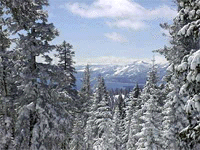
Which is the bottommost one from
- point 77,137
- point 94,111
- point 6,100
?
point 77,137

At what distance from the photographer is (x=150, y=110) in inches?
923

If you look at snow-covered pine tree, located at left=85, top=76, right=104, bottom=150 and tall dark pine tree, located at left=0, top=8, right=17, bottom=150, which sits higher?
tall dark pine tree, located at left=0, top=8, right=17, bottom=150

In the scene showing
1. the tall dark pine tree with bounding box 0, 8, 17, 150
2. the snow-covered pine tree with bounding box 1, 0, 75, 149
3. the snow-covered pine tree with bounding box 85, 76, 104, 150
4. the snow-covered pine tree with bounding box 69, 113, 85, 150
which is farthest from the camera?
the snow-covered pine tree with bounding box 85, 76, 104, 150

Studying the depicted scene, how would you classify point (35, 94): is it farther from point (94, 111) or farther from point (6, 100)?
point (94, 111)

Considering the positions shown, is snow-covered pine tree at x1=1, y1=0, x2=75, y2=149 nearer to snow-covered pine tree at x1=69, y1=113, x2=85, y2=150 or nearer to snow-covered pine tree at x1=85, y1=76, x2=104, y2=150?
snow-covered pine tree at x1=69, y1=113, x2=85, y2=150

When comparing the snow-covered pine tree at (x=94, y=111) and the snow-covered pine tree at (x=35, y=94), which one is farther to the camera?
the snow-covered pine tree at (x=94, y=111)

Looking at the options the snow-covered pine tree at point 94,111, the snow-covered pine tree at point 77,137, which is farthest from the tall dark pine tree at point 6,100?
the snow-covered pine tree at point 94,111

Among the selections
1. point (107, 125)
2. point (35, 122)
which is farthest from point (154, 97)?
point (35, 122)

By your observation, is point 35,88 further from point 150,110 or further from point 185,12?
point 150,110

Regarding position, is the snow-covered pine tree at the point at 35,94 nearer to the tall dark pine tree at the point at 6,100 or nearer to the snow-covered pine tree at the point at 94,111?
the tall dark pine tree at the point at 6,100

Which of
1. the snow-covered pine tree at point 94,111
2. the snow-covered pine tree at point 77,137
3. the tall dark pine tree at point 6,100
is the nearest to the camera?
the tall dark pine tree at point 6,100

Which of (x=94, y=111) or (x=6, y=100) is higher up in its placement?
(x=6, y=100)

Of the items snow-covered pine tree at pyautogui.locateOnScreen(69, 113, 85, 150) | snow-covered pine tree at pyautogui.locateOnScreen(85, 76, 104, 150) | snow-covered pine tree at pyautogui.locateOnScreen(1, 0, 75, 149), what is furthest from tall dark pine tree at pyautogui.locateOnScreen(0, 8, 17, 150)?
snow-covered pine tree at pyautogui.locateOnScreen(85, 76, 104, 150)

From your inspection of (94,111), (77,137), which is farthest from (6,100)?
(94,111)
